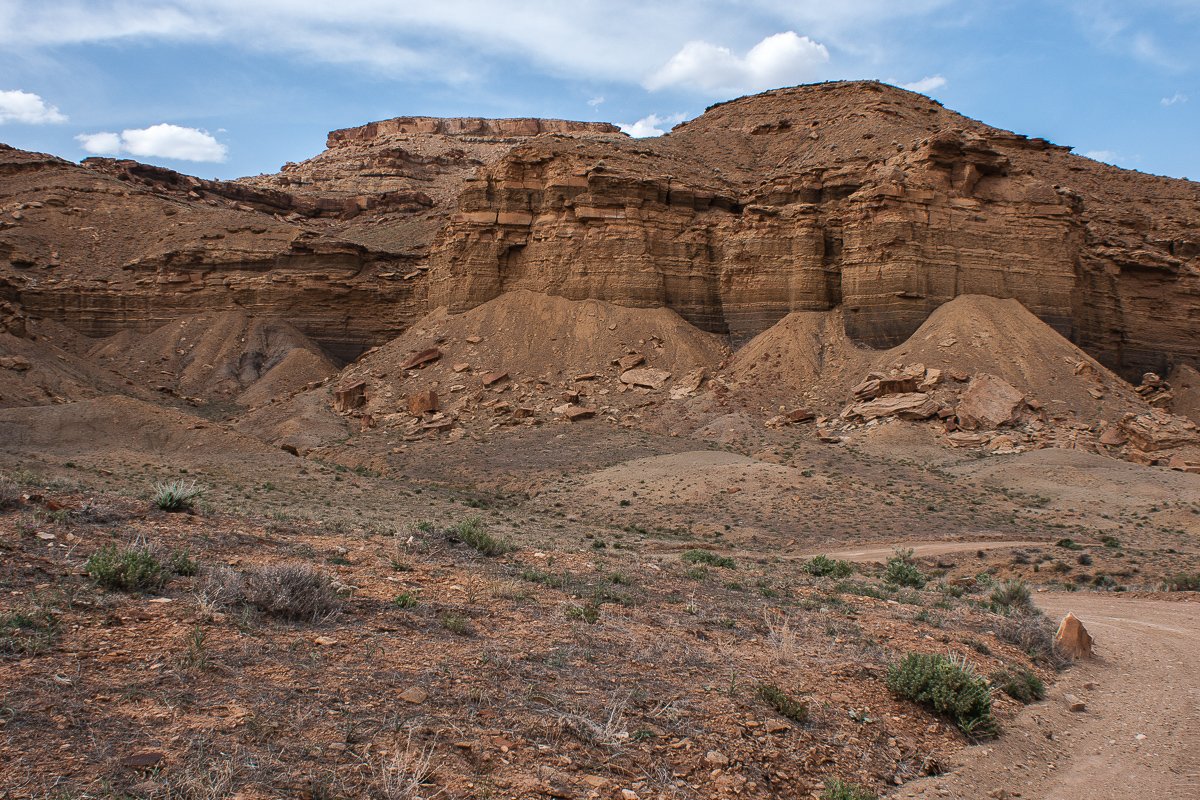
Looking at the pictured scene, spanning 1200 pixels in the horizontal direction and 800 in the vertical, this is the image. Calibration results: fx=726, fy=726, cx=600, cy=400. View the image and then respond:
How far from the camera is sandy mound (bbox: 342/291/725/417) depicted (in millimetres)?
35344

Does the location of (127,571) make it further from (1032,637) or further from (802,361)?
(802,361)

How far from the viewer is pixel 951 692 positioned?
5719 millimetres

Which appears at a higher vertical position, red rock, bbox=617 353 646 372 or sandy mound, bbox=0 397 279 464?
red rock, bbox=617 353 646 372

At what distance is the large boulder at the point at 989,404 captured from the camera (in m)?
28.8

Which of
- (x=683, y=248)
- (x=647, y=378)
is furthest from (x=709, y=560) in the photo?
(x=683, y=248)

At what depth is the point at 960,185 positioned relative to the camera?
35906 millimetres

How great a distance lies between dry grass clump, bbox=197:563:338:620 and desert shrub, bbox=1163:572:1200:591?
15.1m

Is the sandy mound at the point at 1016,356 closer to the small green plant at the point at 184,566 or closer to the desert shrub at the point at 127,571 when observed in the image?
the small green plant at the point at 184,566

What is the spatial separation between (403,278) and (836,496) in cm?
3233

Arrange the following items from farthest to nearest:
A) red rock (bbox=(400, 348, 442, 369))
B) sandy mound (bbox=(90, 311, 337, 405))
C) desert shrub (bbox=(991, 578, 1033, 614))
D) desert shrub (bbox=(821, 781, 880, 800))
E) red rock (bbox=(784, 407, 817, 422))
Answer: sandy mound (bbox=(90, 311, 337, 405)) < red rock (bbox=(400, 348, 442, 369)) < red rock (bbox=(784, 407, 817, 422)) < desert shrub (bbox=(991, 578, 1033, 614)) < desert shrub (bbox=(821, 781, 880, 800))

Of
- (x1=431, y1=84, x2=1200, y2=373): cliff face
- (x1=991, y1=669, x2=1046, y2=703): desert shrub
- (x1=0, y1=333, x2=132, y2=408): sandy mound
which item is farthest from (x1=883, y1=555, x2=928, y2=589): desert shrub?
(x1=0, y1=333, x2=132, y2=408): sandy mound

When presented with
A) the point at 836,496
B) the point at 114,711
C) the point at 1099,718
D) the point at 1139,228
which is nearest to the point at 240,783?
the point at 114,711

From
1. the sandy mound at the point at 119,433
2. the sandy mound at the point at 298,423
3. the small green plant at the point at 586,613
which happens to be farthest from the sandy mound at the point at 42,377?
the small green plant at the point at 586,613

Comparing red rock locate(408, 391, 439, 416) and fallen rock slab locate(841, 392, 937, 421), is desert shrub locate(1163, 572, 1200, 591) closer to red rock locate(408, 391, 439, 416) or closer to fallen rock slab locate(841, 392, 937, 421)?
fallen rock slab locate(841, 392, 937, 421)
